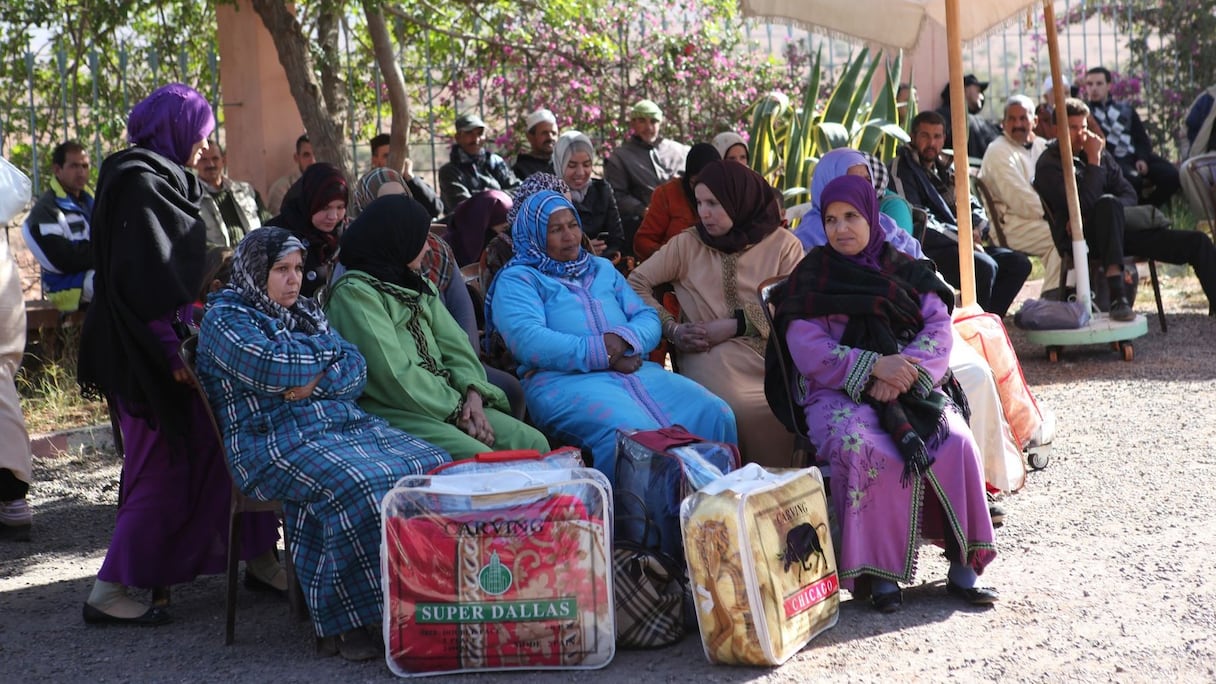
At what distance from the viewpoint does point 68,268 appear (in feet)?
24.5

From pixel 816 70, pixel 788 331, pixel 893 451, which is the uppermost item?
pixel 816 70

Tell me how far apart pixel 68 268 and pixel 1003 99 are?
8039mm

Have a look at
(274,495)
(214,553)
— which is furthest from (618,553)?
(214,553)

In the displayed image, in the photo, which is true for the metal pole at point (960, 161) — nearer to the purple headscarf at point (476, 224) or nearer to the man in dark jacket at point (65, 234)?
the purple headscarf at point (476, 224)

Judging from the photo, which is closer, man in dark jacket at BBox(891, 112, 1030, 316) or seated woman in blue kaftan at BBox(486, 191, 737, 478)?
seated woman in blue kaftan at BBox(486, 191, 737, 478)

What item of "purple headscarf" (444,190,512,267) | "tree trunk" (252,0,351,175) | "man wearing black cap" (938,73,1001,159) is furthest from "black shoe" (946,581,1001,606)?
"man wearing black cap" (938,73,1001,159)

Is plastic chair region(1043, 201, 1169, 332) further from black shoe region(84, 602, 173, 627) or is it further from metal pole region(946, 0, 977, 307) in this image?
black shoe region(84, 602, 173, 627)

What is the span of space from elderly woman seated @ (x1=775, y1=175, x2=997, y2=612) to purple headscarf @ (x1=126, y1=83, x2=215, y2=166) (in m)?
1.96

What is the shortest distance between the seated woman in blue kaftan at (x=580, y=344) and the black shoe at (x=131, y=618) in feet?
4.69

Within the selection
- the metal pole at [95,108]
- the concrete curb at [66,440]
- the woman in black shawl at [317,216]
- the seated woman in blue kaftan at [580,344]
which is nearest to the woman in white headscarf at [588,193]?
the seated woman in blue kaftan at [580,344]

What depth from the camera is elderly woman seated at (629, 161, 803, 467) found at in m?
5.17

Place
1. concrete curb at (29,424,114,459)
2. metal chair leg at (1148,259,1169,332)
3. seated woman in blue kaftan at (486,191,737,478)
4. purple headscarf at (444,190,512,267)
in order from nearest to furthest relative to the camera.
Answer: seated woman in blue kaftan at (486,191,737,478), purple headscarf at (444,190,512,267), concrete curb at (29,424,114,459), metal chair leg at (1148,259,1169,332)

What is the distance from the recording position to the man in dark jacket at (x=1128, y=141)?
10.4 meters

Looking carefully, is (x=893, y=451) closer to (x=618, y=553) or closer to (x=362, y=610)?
(x=618, y=553)
